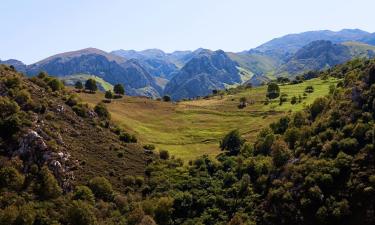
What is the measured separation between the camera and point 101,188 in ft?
383

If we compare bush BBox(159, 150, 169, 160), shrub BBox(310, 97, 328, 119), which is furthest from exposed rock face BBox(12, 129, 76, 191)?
shrub BBox(310, 97, 328, 119)

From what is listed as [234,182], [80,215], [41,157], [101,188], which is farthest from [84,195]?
[234,182]

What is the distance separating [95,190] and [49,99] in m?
43.2

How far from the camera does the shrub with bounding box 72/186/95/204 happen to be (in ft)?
367

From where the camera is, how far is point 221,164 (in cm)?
13900

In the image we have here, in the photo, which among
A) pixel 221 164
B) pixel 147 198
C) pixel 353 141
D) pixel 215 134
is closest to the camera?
pixel 353 141

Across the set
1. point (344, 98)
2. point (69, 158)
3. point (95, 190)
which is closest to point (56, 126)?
point (69, 158)

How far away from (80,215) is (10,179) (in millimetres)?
19266

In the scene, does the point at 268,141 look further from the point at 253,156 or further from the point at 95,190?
the point at 95,190

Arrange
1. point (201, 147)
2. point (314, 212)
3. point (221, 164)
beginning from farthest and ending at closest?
point (201, 147) → point (221, 164) → point (314, 212)

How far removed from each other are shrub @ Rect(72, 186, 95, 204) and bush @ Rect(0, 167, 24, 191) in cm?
1338

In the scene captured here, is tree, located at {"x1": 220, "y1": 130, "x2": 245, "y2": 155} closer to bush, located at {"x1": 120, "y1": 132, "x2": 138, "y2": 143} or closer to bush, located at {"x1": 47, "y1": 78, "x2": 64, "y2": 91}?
bush, located at {"x1": 120, "y1": 132, "x2": 138, "y2": 143}

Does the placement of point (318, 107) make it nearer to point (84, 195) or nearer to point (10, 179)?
point (84, 195)

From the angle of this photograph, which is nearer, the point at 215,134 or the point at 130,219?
the point at 130,219
